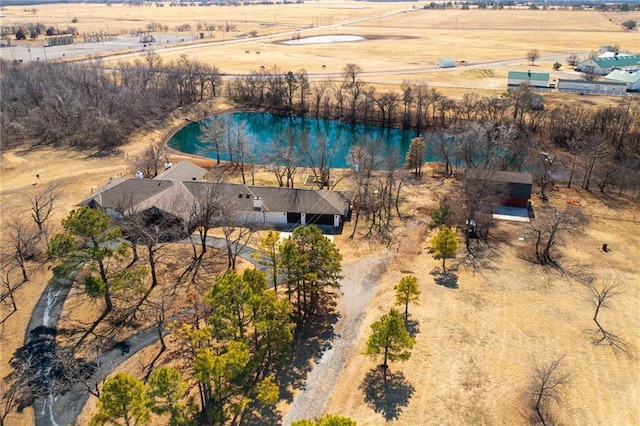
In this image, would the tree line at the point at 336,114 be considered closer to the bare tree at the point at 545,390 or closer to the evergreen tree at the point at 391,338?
the evergreen tree at the point at 391,338

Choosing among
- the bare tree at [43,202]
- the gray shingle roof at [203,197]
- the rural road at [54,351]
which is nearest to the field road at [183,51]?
the gray shingle roof at [203,197]

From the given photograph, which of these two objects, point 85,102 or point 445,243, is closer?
point 445,243

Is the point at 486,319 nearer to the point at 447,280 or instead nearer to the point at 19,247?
the point at 447,280

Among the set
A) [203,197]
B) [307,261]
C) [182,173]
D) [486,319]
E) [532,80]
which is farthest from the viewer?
[532,80]

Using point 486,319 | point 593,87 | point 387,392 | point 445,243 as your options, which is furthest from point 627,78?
point 387,392

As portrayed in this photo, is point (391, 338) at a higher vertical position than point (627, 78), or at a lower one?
lower

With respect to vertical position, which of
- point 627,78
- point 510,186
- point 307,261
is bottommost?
point 510,186

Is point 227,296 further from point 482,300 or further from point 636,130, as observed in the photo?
point 636,130
